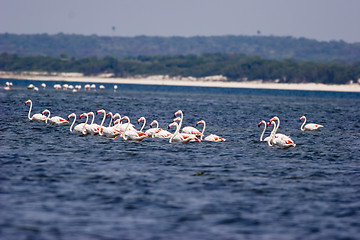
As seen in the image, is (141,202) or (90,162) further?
(90,162)

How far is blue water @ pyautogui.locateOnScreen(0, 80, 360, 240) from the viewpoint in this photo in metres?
14.2

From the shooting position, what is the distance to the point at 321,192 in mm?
18484

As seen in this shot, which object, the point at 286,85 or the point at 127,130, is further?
the point at 286,85

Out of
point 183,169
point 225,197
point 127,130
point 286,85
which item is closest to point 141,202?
point 225,197

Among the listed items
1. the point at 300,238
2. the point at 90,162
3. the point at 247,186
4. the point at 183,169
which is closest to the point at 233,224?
the point at 300,238

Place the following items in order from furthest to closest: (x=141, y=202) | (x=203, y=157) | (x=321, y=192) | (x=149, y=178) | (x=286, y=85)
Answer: (x=286, y=85) < (x=203, y=157) < (x=149, y=178) < (x=321, y=192) < (x=141, y=202)

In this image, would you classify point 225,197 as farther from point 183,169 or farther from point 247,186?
point 183,169

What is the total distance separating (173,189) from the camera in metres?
18.1

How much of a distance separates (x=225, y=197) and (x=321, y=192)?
312 centimetres

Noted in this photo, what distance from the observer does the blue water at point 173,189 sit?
560 inches

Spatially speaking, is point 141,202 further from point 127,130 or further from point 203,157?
point 127,130

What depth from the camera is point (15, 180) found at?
18.7m

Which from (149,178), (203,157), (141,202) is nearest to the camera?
(141,202)

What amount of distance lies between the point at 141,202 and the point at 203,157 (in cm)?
888
